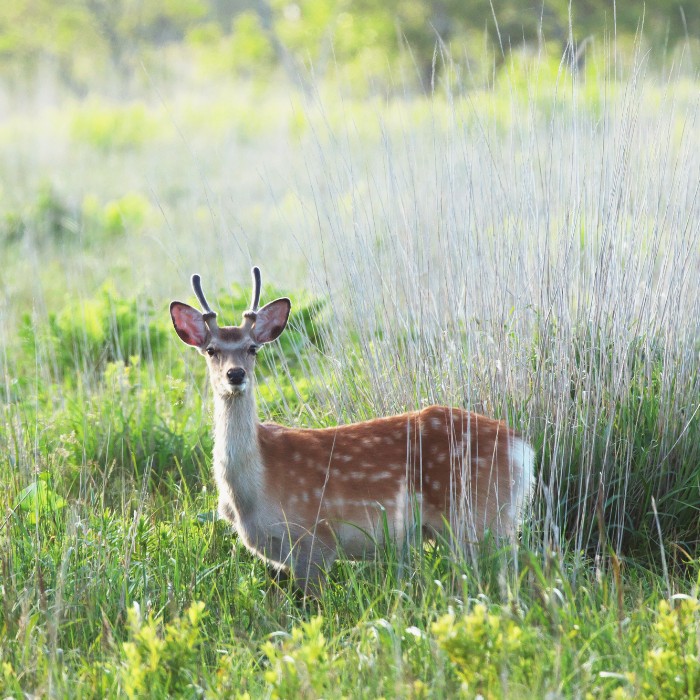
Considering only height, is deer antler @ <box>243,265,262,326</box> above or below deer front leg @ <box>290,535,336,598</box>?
above

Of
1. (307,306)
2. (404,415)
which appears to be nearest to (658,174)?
(404,415)

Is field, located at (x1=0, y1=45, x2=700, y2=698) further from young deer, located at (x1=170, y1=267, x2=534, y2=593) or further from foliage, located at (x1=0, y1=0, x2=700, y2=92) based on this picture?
foliage, located at (x1=0, y1=0, x2=700, y2=92)

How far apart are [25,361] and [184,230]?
3711mm

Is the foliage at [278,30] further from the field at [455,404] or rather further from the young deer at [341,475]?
the young deer at [341,475]

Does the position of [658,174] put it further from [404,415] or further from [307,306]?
[307,306]

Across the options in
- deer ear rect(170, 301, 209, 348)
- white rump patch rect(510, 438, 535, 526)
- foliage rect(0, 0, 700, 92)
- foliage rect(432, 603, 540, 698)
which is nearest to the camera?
foliage rect(432, 603, 540, 698)

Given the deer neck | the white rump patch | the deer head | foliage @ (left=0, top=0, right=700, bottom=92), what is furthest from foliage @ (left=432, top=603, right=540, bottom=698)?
foliage @ (left=0, top=0, right=700, bottom=92)

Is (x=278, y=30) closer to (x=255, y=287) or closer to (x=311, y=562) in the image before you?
(x=255, y=287)

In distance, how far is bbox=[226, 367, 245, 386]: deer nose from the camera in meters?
3.64

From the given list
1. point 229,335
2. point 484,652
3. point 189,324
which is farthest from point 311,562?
point 484,652

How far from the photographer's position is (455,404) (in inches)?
162

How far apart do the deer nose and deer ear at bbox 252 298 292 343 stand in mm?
273

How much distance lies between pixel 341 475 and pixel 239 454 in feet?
1.16

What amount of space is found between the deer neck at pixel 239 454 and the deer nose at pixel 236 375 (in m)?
0.13
